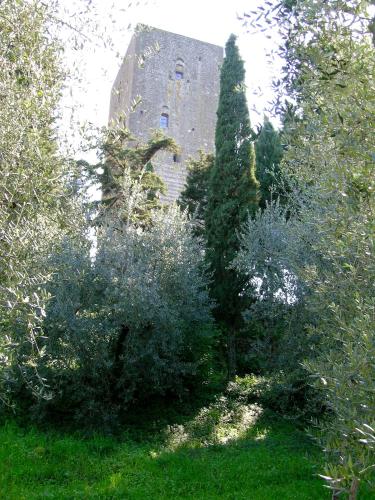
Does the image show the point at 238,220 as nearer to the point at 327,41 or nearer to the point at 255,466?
the point at 255,466

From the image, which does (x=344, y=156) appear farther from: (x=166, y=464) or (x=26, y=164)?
(x=166, y=464)

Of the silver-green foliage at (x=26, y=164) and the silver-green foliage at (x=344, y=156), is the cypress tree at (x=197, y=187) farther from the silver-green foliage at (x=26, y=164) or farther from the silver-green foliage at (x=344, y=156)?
the silver-green foliage at (x=344, y=156)

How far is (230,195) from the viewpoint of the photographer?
15.6 metres

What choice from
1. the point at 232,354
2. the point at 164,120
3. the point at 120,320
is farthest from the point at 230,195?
the point at 164,120

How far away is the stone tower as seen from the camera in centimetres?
3403

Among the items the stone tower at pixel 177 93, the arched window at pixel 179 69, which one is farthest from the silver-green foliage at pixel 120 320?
the arched window at pixel 179 69

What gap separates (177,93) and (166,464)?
30338 millimetres

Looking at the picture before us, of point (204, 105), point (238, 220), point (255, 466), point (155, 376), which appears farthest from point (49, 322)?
point (204, 105)

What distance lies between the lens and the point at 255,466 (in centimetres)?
862

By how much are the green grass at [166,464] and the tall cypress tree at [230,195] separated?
12.0 feet

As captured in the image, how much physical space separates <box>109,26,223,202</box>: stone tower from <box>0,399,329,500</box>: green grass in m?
23.9

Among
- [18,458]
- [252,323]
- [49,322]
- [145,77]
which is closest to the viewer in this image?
[18,458]

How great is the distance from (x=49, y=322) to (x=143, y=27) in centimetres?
549

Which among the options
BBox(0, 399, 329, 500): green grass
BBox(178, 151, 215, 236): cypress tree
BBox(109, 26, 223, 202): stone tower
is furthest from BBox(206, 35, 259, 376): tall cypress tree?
BBox(109, 26, 223, 202): stone tower
